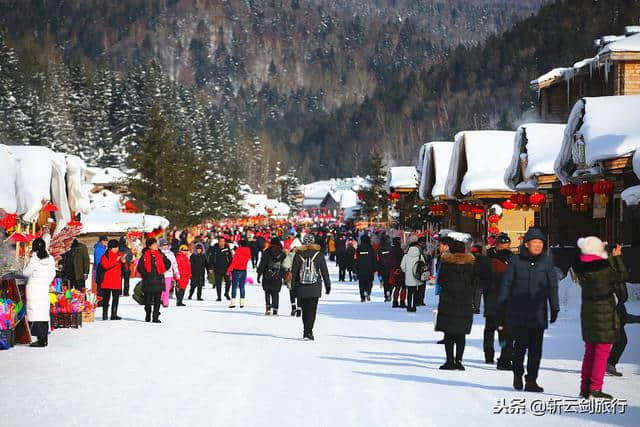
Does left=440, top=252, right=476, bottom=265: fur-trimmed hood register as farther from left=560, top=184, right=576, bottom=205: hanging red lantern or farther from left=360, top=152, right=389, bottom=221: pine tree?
left=360, top=152, right=389, bottom=221: pine tree

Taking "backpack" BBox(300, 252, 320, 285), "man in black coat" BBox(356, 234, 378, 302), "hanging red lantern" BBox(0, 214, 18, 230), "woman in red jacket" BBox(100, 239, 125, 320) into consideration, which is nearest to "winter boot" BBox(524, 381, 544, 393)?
"backpack" BBox(300, 252, 320, 285)

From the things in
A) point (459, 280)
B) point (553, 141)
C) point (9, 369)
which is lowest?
point (9, 369)

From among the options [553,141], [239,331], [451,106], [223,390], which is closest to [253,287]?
[553,141]

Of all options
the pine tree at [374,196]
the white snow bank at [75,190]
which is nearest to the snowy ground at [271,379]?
the white snow bank at [75,190]

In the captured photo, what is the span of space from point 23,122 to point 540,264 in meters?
82.7

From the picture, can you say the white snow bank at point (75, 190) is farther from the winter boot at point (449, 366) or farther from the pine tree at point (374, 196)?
the pine tree at point (374, 196)

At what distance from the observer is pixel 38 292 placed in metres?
13.3

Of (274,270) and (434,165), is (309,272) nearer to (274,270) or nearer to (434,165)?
(274,270)

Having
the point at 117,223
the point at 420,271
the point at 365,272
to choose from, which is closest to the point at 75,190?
the point at 365,272

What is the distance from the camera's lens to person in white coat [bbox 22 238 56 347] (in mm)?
13219

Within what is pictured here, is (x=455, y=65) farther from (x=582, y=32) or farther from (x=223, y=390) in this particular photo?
(x=223, y=390)

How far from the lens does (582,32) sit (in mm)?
103312

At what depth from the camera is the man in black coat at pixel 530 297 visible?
9289 mm

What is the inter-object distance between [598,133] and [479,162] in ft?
42.4
